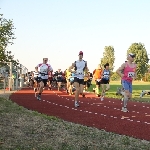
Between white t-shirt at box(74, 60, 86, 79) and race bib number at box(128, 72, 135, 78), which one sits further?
white t-shirt at box(74, 60, 86, 79)

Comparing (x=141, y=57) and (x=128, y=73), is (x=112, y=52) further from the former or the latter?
(x=128, y=73)

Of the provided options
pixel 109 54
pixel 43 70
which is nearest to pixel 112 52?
pixel 109 54

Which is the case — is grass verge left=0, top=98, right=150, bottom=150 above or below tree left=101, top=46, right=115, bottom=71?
below

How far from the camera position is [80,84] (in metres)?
13.2

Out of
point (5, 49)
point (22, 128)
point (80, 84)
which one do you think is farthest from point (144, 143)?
point (5, 49)

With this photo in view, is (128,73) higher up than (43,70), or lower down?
lower down

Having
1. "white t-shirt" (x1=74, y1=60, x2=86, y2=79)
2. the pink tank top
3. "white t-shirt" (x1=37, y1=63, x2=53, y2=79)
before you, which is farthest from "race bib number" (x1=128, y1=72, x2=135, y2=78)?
"white t-shirt" (x1=37, y1=63, x2=53, y2=79)

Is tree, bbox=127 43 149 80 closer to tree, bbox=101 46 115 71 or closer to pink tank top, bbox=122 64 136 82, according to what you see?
tree, bbox=101 46 115 71

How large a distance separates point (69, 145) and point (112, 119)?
375cm

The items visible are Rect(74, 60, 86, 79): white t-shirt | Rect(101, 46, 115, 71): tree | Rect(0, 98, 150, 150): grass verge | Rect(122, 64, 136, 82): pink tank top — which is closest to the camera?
Rect(0, 98, 150, 150): grass verge

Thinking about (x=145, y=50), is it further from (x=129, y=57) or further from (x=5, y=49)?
(x=129, y=57)

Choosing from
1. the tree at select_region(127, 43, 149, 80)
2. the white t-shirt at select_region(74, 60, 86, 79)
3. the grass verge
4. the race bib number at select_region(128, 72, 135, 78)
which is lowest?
the grass verge

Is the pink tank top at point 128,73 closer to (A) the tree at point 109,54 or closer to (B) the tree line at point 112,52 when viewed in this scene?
(B) the tree line at point 112,52

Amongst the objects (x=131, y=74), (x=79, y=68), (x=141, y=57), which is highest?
(x=141, y=57)
